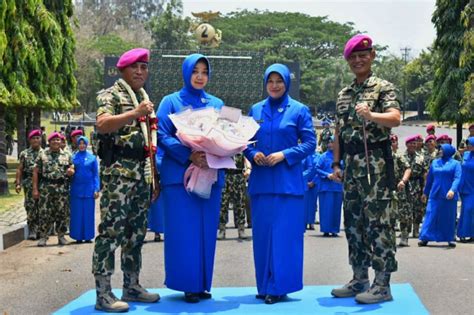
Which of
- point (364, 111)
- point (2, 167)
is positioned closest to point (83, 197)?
point (364, 111)

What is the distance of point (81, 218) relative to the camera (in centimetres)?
1284

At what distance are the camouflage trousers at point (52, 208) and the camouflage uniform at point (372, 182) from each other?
706 centimetres

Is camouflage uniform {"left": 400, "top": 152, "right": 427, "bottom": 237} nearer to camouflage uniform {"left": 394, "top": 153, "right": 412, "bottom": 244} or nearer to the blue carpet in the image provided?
camouflage uniform {"left": 394, "top": 153, "right": 412, "bottom": 244}

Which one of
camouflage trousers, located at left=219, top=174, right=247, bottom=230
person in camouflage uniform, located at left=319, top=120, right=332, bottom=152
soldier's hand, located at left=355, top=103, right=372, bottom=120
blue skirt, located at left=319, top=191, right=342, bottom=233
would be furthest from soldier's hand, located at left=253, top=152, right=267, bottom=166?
person in camouflage uniform, located at left=319, top=120, right=332, bottom=152

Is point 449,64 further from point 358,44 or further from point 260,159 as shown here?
point 260,159

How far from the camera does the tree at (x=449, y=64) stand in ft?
85.6

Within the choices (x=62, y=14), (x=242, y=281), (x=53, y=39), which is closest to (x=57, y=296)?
(x=242, y=281)

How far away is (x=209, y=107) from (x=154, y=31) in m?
62.9

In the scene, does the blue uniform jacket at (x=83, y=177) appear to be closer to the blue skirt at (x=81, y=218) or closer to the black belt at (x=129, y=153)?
the blue skirt at (x=81, y=218)

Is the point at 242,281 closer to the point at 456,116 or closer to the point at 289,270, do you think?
the point at 289,270

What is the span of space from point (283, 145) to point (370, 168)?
0.79 m

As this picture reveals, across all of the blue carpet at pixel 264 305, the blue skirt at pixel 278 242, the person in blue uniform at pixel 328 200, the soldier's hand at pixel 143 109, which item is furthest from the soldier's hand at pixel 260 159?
the person in blue uniform at pixel 328 200

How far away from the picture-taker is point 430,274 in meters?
9.52

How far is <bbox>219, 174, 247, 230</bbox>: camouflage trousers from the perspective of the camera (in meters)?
13.1
